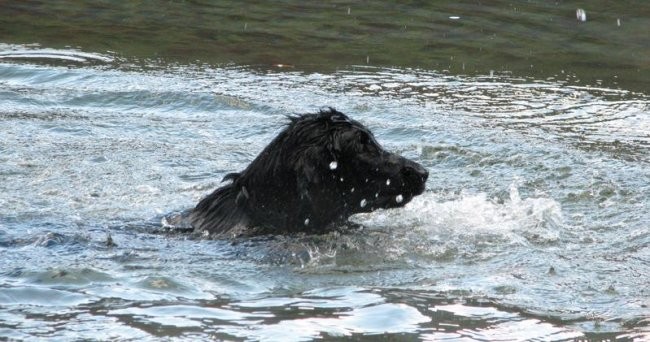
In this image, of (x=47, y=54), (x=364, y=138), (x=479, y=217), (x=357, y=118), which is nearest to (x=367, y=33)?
(x=47, y=54)

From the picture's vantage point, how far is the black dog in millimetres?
6504

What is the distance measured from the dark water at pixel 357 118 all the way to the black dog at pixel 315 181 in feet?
0.52

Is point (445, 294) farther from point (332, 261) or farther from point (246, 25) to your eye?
point (246, 25)

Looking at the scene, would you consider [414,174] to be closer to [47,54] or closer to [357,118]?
[357,118]

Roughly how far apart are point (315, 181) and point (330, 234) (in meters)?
0.37

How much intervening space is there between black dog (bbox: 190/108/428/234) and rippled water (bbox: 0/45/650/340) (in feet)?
0.49

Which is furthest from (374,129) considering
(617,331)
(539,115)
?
(617,331)

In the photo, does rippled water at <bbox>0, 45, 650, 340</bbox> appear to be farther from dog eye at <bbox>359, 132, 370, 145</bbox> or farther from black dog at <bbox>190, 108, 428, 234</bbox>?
dog eye at <bbox>359, 132, 370, 145</bbox>

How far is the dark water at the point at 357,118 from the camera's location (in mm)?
5559

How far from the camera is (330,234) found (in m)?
6.72

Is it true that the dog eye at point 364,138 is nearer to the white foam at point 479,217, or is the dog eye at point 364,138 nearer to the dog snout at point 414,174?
the dog snout at point 414,174

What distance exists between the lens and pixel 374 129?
9.79 metres

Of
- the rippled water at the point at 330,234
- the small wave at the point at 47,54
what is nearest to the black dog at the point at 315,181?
the rippled water at the point at 330,234

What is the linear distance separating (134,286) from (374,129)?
418cm
